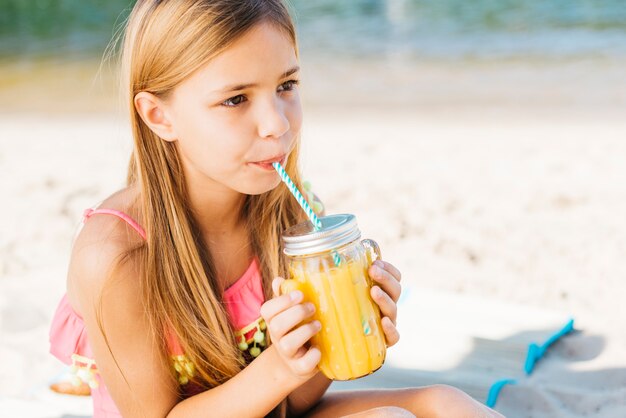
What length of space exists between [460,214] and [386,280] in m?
2.82

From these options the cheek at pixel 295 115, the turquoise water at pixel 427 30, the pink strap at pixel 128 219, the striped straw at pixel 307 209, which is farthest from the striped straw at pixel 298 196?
the turquoise water at pixel 427 30

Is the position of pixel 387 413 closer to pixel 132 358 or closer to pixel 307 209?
pixel 307 209

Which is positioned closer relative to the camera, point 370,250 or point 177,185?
point 370,250

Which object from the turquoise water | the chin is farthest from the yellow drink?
the turquoise water

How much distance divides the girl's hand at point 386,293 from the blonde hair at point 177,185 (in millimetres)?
508

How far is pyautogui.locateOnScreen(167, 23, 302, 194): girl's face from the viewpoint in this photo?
1.77 meters

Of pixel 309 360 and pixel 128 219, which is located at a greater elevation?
pixel 128 219

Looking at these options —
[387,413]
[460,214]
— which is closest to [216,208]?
[387,413]

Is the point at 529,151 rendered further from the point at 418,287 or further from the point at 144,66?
the point at 144,66

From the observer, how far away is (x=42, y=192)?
17.1 ft

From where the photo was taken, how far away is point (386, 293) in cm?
172

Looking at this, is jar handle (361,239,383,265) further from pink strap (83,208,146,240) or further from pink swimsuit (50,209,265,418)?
pink strap (83,208,146,240)

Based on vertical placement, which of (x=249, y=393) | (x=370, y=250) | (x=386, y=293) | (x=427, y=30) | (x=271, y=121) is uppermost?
(x=427, y=30)

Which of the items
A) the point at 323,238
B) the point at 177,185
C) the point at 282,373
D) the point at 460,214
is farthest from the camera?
the point at 460,214
